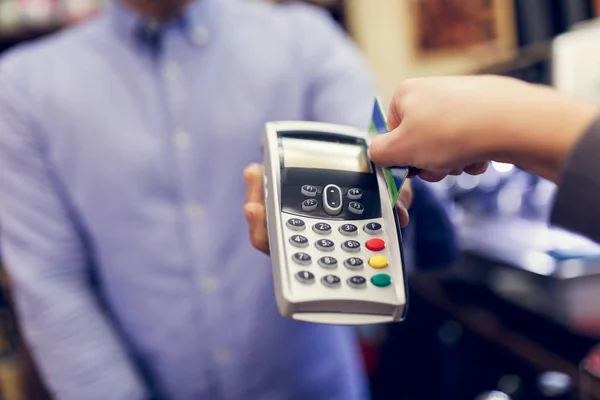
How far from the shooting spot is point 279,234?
14.6 inches

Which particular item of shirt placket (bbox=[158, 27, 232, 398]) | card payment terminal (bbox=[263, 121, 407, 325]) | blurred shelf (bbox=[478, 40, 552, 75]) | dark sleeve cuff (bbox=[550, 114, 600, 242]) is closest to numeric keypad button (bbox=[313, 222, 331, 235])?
card payment terminal (bbox=[263, 121, 407, 325])

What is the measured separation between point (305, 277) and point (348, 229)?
5cm

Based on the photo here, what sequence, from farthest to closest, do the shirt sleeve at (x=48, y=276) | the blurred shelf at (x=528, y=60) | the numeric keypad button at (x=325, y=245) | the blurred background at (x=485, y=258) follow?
1. the blurred shelf at (x=528, y=60)
2. the blurred background at (x=485, y=258)
3. the shirt sleeve at (x=48, y=276)
4. the numeric keypad button at (x=325, y=245)

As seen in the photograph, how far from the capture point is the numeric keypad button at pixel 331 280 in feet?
1.16

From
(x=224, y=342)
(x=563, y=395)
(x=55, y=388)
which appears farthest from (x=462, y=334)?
(x=55, y=388)

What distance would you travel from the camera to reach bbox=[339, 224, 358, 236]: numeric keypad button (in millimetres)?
388

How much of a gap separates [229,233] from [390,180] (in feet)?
0.89

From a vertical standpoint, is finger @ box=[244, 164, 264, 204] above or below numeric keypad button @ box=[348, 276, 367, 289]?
above

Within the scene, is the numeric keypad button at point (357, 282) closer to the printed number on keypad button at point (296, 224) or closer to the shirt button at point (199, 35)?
the printed number on keypad button at point (296, 224)

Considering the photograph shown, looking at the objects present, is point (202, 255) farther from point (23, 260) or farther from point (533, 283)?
point (533, 283)

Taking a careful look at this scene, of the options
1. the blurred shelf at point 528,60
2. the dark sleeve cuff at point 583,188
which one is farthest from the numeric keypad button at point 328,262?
the blurred shelf at point 528,60

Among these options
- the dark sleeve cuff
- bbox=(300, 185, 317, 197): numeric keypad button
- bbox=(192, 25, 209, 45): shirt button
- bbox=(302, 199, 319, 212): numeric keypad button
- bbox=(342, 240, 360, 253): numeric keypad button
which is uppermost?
bbox=(192, 25, 209, 45): shirt button

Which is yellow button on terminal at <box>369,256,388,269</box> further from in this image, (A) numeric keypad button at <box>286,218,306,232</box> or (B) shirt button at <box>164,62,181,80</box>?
→ (B) shirt button at <box>164,62,181,80</box>

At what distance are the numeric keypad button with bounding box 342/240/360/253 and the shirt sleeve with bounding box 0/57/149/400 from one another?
34 cm
